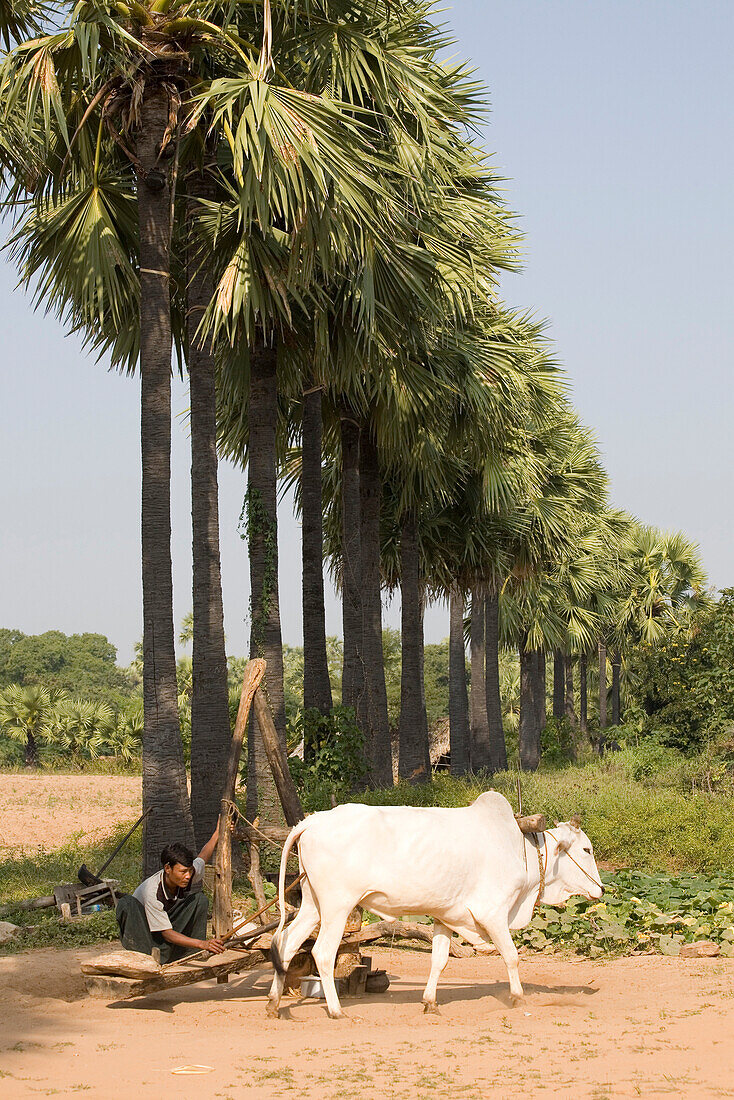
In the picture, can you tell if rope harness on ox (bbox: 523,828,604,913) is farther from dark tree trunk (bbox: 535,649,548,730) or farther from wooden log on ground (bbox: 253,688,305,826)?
dark tree trunk (bbox: 535,649,548,730)

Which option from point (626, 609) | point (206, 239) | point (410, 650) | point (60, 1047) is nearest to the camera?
point (60, 1047)

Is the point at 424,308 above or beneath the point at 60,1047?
above

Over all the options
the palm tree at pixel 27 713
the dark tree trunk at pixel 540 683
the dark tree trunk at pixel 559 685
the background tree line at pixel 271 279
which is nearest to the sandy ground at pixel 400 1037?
the background tree line at pixel 271 279

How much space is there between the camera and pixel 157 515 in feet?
38.1

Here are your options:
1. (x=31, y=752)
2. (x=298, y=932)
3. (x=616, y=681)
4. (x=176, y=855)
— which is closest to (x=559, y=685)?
(x=616, y=681)

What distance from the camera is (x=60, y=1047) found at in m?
6.36

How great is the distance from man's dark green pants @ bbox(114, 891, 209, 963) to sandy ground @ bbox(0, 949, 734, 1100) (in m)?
0.35

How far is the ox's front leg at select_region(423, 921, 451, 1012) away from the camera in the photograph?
24.8ft

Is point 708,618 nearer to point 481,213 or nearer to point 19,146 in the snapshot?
point 481,213

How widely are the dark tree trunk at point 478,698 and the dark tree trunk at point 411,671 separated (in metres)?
5.94

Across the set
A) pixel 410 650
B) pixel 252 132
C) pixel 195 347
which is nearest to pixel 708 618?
pixel 410 650

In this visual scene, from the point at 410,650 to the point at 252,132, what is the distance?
13255 mm

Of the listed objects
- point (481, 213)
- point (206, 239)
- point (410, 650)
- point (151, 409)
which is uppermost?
point (481, 213)

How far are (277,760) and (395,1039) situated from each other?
2758 mm
